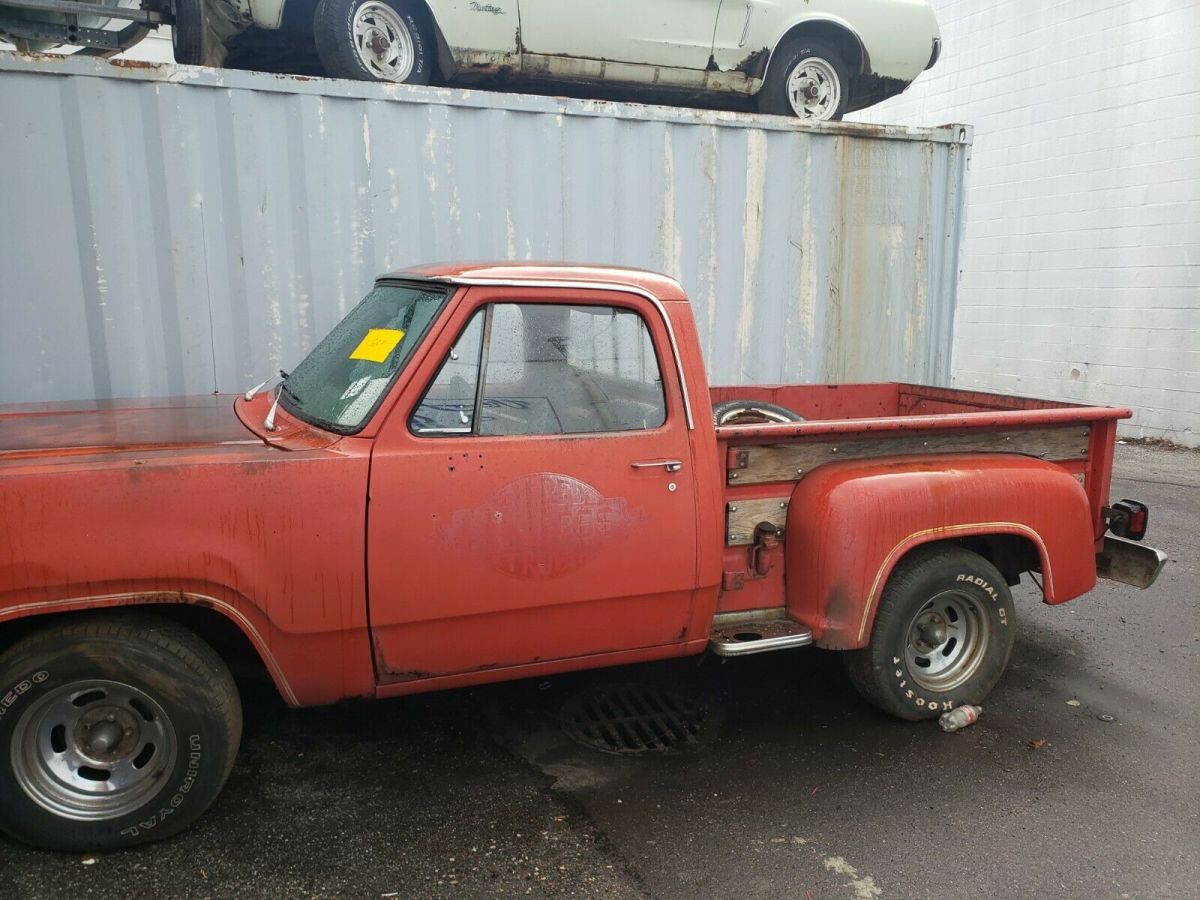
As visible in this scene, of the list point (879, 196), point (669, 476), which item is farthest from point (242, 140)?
point (879, 196)

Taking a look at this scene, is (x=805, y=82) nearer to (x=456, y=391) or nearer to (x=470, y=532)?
(x=456, y=391)

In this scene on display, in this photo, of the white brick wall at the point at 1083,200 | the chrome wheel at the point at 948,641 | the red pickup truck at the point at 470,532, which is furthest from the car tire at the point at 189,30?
the white brick wall at the point at 1083,200

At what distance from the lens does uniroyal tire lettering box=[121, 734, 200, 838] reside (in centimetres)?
286

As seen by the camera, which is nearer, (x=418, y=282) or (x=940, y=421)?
(x=418, y=282)

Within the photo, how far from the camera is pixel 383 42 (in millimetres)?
5617

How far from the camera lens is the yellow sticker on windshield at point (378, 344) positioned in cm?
320

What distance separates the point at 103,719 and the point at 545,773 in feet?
4.94

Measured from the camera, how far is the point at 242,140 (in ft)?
16.0

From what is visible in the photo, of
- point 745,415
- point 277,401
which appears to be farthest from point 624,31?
point 277,401

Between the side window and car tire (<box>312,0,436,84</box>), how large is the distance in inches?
126

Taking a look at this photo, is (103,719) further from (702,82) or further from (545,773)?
(702,82)

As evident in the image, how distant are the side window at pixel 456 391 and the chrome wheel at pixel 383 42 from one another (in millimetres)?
3252

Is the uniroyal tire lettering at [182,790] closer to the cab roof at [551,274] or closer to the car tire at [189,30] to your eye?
the cab roof at [551,274]

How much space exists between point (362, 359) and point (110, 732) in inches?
57.5
